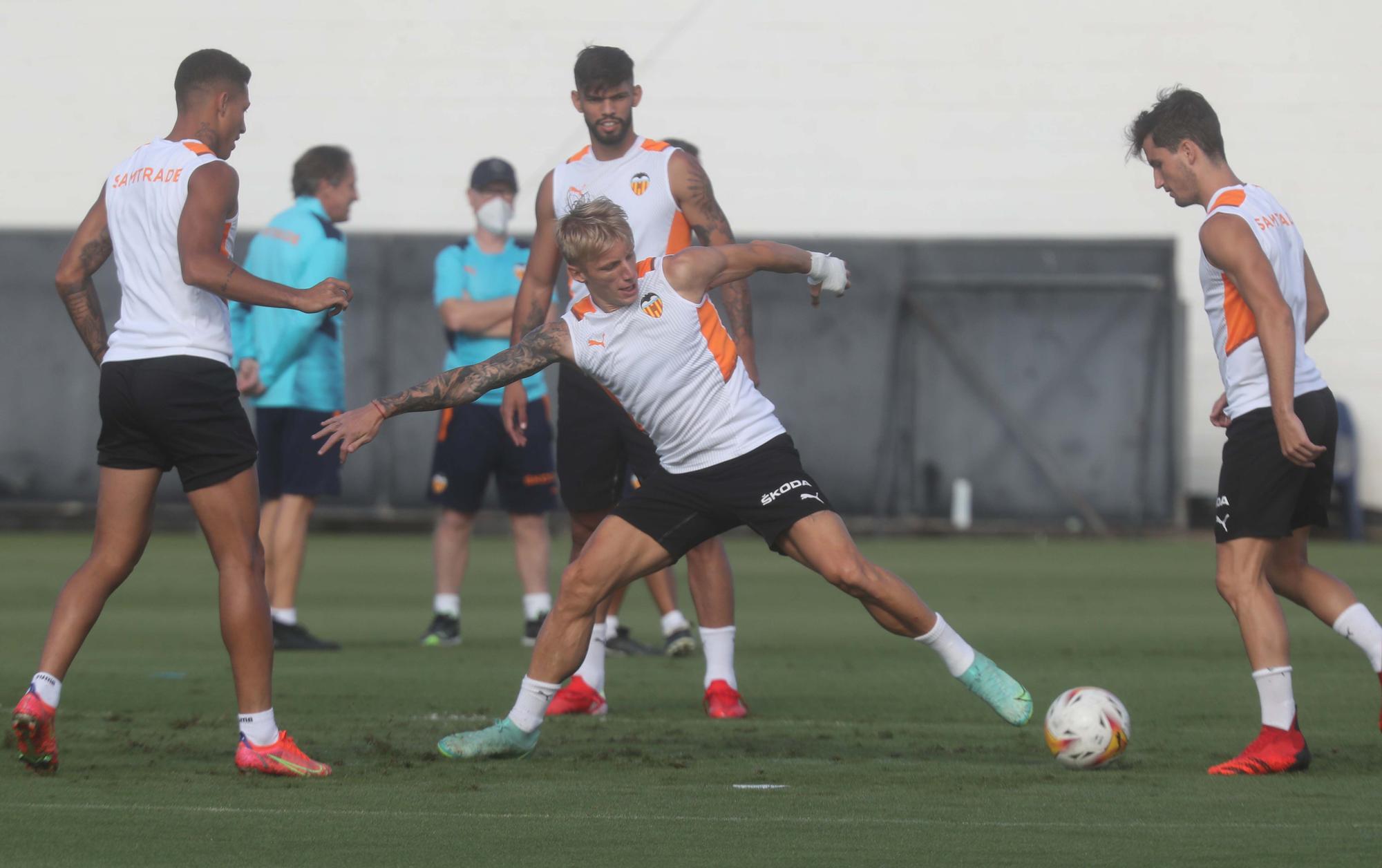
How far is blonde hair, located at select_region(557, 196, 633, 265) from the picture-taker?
5.88 meters

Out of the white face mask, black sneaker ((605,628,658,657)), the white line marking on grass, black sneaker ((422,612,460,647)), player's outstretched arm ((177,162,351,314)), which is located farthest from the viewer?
the white face mask

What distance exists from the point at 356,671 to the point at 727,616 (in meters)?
2.02

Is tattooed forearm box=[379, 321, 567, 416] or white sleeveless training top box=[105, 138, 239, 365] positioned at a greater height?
white sleeveless training top box=[105, 138, 239, 365]

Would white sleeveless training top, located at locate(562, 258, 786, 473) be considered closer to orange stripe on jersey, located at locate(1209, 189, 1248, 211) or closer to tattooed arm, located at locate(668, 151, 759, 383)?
tattooed arm, located at locate(668, 151, 759, 383)

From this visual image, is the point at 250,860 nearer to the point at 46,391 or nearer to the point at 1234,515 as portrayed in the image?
the point at 1234,515

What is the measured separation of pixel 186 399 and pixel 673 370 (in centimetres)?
150

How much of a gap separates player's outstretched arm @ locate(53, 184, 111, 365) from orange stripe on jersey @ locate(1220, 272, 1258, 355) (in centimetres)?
347

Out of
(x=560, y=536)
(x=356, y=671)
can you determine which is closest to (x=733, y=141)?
(x=560, y=536)

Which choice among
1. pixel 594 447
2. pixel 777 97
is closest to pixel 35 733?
pixel 594 447

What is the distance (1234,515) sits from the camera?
19.4 ft

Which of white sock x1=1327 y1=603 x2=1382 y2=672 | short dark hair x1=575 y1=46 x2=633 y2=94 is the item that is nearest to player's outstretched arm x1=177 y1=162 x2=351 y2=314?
short dark hair x1=575 y1=46 x2=633 y2=94

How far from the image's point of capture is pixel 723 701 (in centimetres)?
714

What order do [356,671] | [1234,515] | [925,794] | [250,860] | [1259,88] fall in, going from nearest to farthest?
[250,860], [925,794], [1234,515], [356,671], [1259,88]

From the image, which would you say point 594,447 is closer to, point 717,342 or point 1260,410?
point 717,342
